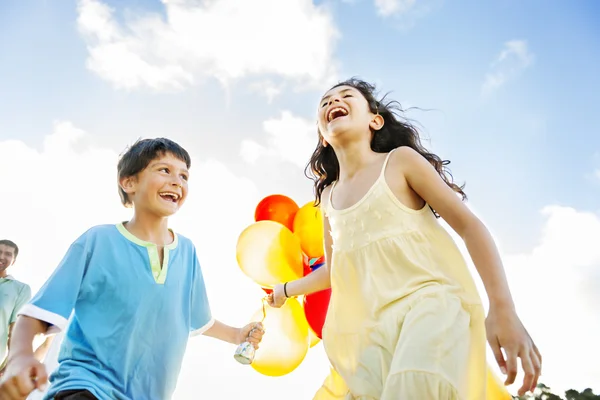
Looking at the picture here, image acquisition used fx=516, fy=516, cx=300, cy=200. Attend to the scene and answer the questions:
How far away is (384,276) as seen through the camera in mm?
1730

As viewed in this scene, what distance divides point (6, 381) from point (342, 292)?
3.60 ft

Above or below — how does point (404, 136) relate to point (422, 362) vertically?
above

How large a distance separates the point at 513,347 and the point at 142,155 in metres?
1.67

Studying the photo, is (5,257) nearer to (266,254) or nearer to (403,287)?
(266,254)

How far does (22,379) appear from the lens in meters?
1.51

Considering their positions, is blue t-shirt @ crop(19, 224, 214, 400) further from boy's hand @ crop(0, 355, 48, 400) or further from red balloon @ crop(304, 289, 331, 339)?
red balloon @ crop(304, 289, 331, 339)

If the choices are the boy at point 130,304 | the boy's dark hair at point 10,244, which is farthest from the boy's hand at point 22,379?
the boy's dark hair at point 10,244

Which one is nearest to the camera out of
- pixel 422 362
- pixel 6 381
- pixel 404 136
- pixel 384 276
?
pixel 422 362

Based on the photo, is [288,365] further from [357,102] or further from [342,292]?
[357,102]

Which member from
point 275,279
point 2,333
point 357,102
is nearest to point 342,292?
point 357,102

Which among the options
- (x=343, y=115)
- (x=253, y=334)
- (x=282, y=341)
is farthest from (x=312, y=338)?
(x=343, y=115)

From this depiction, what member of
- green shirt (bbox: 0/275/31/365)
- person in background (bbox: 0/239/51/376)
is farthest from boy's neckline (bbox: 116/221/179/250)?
green shirt (bbox: 0/275/31/365)

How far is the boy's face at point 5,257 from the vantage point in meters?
4.82

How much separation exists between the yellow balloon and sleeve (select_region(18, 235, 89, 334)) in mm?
1470
